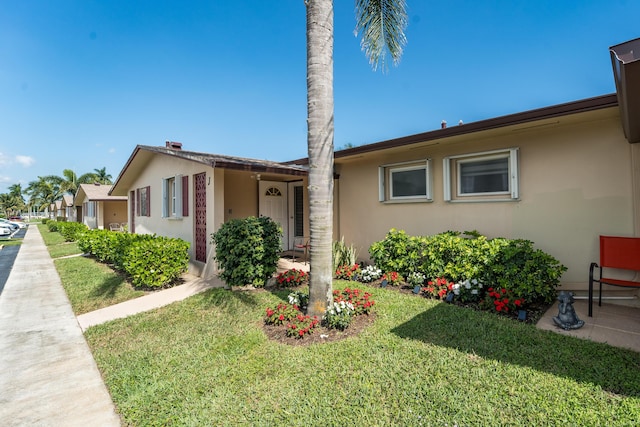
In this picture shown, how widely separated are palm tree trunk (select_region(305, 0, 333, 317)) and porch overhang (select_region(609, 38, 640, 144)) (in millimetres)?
3012

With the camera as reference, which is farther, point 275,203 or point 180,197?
point 275,203

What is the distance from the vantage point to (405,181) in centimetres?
759

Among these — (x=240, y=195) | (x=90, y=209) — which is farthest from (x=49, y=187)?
(x=240, y=195)

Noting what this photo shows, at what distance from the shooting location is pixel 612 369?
117 inches

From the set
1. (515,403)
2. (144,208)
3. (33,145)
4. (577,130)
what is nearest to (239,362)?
(515,403)

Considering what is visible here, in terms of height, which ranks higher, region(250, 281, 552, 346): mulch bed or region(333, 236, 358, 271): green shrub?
region(333, 236, 358, 271): green shrub

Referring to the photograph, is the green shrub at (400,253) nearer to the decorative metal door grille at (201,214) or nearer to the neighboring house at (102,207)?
the decorative metal door grille at (201,214)

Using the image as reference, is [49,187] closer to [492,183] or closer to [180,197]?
[180,197]

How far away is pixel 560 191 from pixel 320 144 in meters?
4.40

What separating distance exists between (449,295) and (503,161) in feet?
9.62

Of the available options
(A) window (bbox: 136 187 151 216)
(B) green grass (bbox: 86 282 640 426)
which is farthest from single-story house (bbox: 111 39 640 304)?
(A) window (bbox: 136 187 151 216)

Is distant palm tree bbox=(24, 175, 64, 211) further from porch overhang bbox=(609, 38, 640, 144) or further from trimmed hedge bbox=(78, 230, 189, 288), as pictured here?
porch overhang bbox=(609, 38, 640, 144)

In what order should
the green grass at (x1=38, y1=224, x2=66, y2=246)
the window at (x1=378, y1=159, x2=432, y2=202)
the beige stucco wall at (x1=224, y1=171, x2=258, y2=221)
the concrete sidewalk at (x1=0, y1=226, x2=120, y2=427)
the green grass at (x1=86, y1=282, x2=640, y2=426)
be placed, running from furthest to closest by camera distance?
the green grass at (x1=38, y1=224, x2=66, y2=246)
the beige stucco wall at (x1=224, y1=171, x2=258, y2=221)
the window at (x1=378, y1=159, x2=432, y2=202)
the concrete sidewalk at (x1=0, y1=226, x2=120, y2=427)
the green grass at (x1=86, y1=282, x2=640, y2=426)

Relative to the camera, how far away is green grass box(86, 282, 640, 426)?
2.47m
